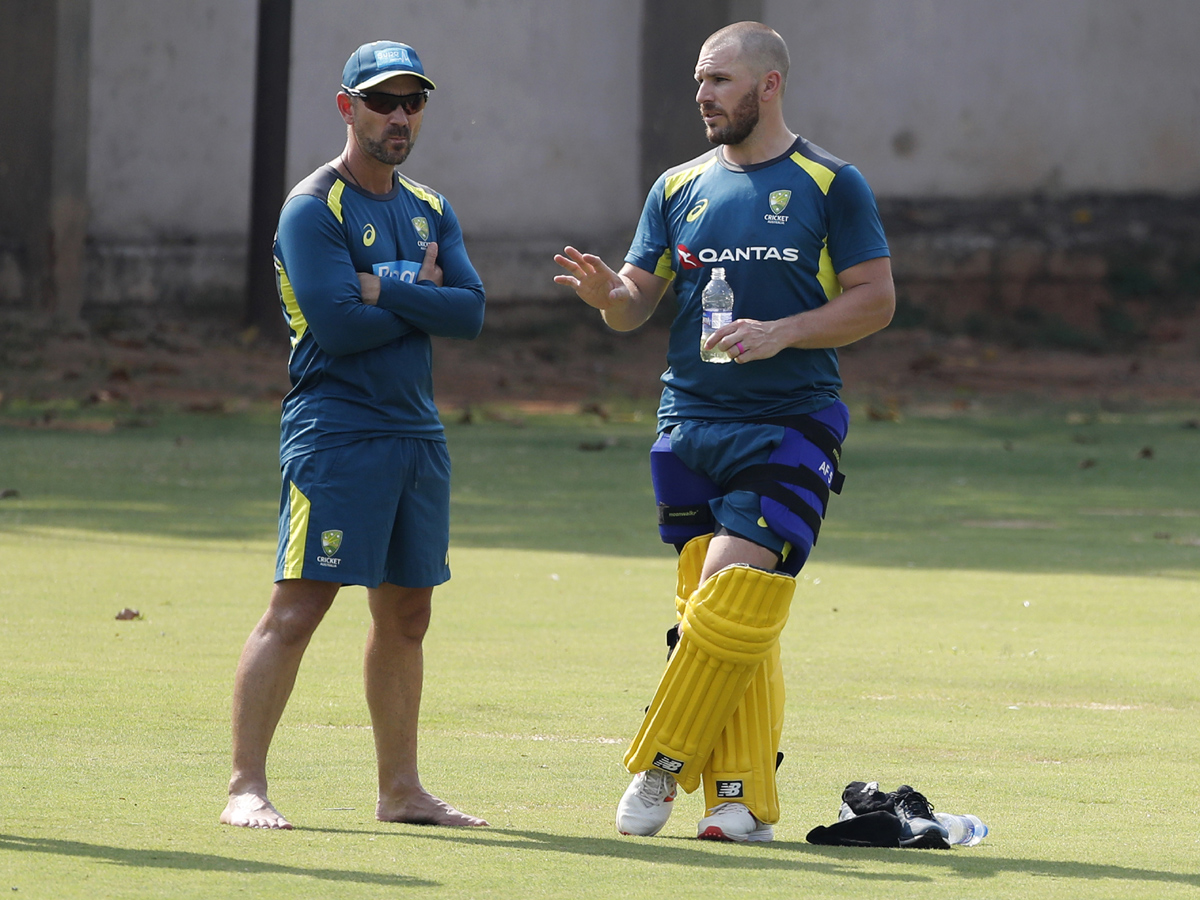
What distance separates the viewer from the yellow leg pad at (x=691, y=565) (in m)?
5.69

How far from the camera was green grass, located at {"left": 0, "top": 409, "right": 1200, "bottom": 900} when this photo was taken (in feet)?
15.6

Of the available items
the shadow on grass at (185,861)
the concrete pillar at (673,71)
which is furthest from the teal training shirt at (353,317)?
the concrete pillar at (673,71)

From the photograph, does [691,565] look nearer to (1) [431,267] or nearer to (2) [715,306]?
(2) [715,306]

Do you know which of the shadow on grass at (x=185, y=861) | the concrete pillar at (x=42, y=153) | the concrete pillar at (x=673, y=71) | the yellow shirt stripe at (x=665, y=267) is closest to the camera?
the shadow on grass at (x=185, y=861)

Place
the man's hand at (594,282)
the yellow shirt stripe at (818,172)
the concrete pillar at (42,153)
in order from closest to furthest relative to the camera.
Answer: the yellow shirt stripe at (818,172)
the man's hand at (594,282)
the concrete pillar at (42,153)

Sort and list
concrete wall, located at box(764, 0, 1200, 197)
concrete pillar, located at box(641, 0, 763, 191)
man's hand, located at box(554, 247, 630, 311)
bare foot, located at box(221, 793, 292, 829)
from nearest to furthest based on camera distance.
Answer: bare foot, located at box(221, 793, 292, 829) → man's hand, located at box(554, 247, 630, 311) → concrete pillar, located at box(641, 0, 763, 191) → concrete wall, located at box(764, 0, 1200, 197)

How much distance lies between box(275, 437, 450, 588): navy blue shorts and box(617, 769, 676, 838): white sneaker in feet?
2.50

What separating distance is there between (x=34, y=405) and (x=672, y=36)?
11417 mm

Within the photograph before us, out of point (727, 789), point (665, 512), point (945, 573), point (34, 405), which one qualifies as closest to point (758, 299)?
point (665, 512)

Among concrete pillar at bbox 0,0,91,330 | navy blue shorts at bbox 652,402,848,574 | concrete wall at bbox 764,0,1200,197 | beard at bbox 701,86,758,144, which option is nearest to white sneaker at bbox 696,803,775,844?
navy blue shorts at bbox 652,402,848,574

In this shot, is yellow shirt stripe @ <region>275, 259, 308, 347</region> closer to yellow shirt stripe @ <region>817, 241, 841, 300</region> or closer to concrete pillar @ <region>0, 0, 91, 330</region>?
yellow shirt stripe @ <region>817, 241, 841, 300</region>

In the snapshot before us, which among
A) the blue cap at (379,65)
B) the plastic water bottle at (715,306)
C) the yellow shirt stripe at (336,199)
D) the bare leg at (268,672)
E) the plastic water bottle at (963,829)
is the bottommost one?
the plastic water bottle at (963,829)

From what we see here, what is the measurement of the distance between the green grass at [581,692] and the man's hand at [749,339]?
130 centimetres

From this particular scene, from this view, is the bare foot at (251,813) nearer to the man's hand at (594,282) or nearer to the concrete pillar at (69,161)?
the man's hand at (594,282)
